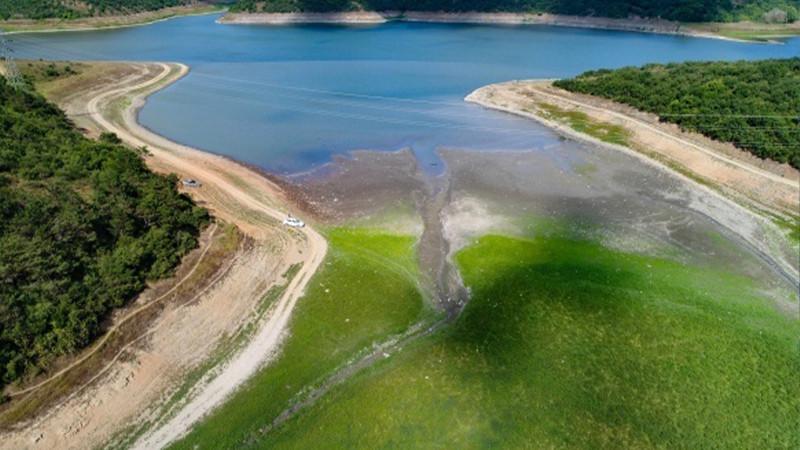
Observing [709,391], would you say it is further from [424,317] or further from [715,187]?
[715,187]

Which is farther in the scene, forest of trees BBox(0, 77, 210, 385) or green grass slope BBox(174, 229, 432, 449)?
forest of trees BBox(0, 77, 210, 385)

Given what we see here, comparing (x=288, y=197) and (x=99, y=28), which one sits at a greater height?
(x=99, y=28)

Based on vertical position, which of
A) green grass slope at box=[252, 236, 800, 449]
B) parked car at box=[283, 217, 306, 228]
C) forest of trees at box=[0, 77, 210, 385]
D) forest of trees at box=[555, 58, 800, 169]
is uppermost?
forest of trees at box=[555, 58, 800, 169]

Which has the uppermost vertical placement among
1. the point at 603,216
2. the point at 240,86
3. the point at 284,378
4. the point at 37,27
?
the point at 37,27

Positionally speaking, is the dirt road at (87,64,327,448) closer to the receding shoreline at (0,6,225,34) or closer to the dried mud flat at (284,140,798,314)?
the dried mud flat at (284,140,798,314)

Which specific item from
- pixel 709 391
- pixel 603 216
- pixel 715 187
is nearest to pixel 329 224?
pixel 603 216

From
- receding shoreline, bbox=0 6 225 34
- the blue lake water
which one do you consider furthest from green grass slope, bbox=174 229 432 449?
receding shoreline, bbox=0 6 225 34
